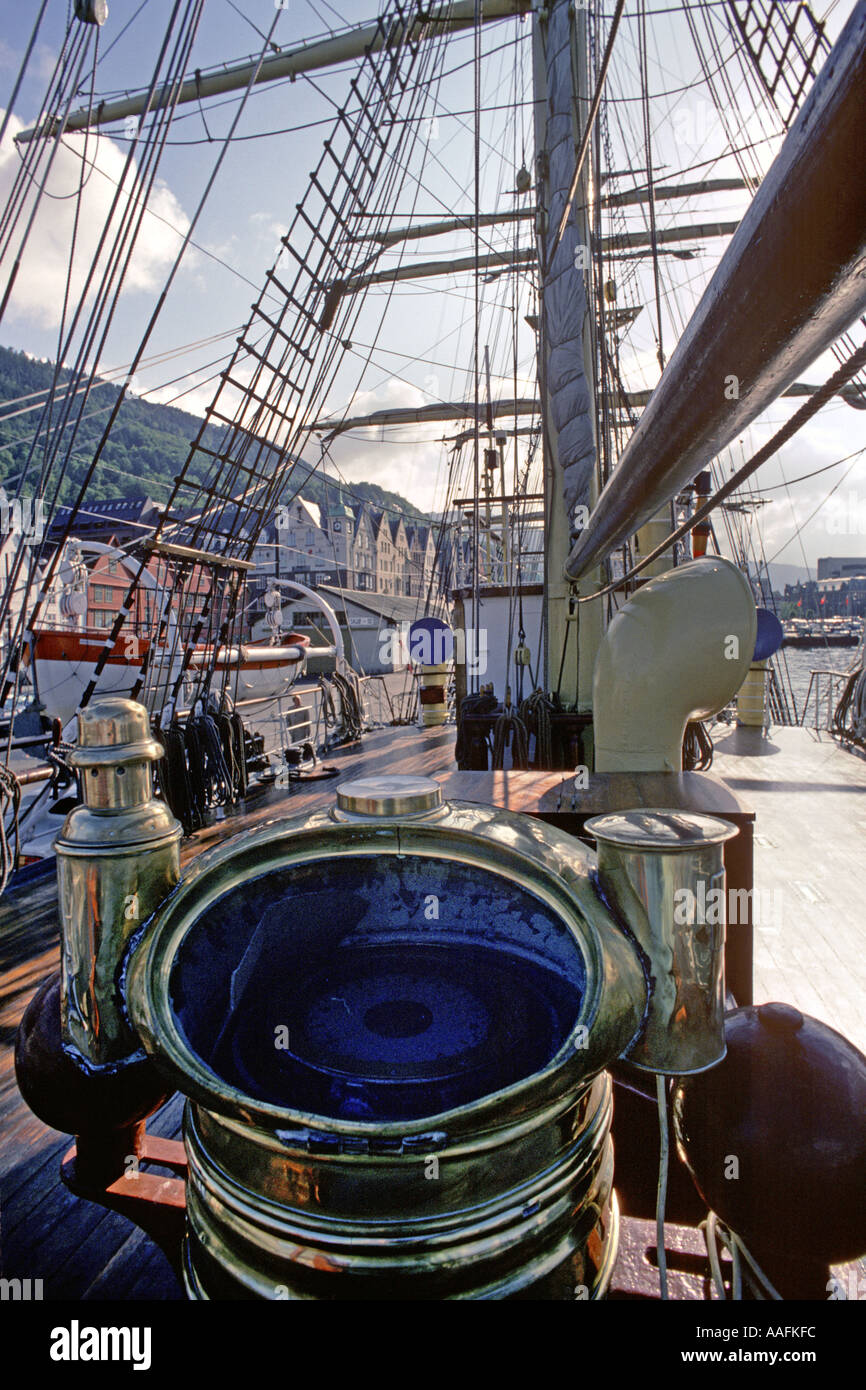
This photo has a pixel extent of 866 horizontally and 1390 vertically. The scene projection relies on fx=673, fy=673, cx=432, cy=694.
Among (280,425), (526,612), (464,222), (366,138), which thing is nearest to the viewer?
(366,138)

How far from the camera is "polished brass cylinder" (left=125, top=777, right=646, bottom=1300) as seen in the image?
0.89m

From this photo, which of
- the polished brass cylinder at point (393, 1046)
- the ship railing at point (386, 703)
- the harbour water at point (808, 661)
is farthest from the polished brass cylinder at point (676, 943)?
the harbour water at point (808, 661)

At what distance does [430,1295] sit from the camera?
898 millimetres

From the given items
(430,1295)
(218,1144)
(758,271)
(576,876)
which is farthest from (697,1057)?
(758,271)

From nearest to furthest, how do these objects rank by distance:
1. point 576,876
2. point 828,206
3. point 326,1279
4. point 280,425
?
point 828,206 < point 326,1279 < point 576,876 < point 280,425

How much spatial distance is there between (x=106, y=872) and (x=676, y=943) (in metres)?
0.98

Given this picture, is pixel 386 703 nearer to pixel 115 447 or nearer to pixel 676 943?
pixel 676 943

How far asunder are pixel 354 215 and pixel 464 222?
20.9 feet

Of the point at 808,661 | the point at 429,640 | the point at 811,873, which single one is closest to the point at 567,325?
the point at 811,873

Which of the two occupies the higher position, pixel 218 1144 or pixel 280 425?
pixel 280 425

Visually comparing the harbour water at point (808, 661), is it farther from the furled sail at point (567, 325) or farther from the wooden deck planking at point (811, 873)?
the furled sail at point (567, 325)

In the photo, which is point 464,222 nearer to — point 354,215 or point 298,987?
point 354,215

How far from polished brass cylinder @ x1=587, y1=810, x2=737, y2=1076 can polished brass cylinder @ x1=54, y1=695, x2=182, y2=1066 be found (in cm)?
84

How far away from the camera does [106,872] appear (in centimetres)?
119
